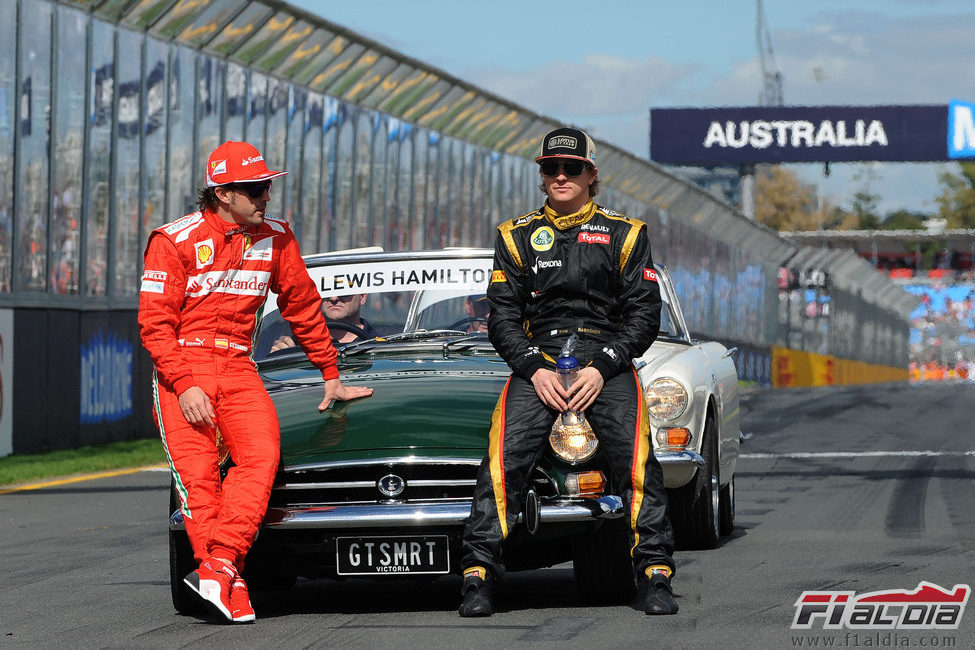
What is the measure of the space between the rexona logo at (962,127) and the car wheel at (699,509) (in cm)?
6268

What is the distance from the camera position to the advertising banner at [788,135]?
7100cm

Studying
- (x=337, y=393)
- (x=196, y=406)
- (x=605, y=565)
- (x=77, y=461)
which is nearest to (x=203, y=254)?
(x=196, y=406)

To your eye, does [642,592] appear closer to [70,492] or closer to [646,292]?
[646,292]

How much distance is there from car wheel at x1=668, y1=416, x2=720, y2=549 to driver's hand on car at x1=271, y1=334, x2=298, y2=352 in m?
1.99

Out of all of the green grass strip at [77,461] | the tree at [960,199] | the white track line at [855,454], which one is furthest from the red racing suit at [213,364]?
the tree at [960,199]

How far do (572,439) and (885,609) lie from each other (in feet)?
4.33

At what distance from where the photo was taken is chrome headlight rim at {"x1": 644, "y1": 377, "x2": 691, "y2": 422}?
8.88 metres

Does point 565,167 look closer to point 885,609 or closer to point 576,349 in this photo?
point 576,349

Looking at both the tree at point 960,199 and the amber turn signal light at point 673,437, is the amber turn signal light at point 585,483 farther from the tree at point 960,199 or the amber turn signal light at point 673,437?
the tree at point 960,199

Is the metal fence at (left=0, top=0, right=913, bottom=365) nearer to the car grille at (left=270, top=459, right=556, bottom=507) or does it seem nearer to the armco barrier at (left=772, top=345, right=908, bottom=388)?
the car grille at (left=270, top=459, right=556, bottom=507)

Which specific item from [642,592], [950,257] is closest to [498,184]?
[642,592]

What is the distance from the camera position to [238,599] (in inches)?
261

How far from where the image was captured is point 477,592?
659cm


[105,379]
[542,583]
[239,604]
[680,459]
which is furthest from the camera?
[105,379]
